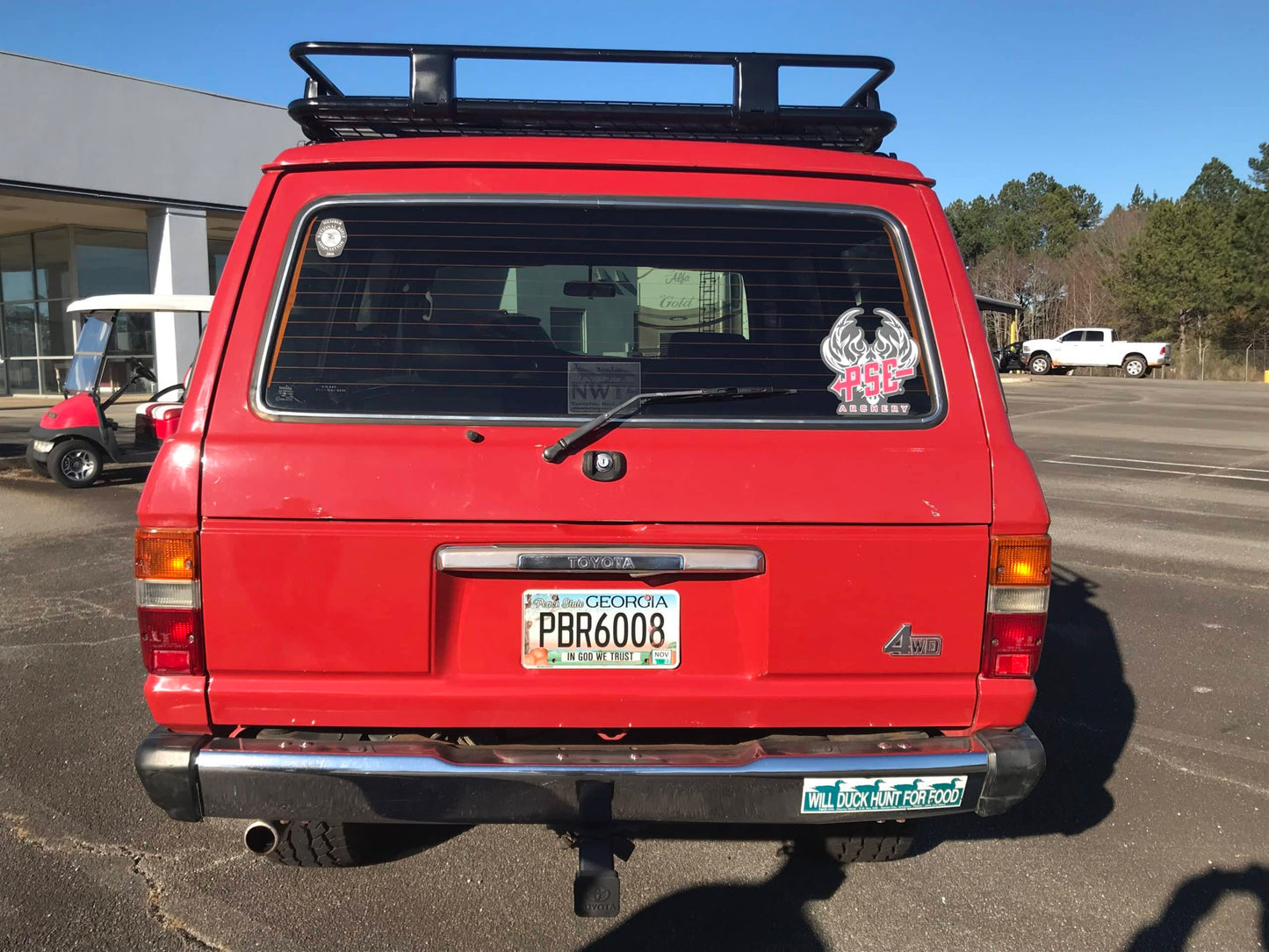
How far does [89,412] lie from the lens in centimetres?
1087

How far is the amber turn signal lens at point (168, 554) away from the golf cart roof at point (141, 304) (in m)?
9.77

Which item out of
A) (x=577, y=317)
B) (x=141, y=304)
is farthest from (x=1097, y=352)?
(x=577, y=317)

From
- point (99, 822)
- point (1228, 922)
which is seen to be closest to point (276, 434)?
point (99, 822)

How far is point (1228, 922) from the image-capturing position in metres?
2.91

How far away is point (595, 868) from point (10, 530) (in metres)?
8.15

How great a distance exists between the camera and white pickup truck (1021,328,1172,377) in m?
42.4

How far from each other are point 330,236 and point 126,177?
19.3 m

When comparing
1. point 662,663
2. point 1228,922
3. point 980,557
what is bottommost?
point 1228,922

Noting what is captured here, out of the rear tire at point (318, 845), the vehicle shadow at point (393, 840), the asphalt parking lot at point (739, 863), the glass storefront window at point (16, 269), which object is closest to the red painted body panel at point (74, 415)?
the asphalt parking lot at point (739, 863)

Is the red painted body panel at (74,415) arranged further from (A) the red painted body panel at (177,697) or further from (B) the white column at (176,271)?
(A) the red painted body panel at (177,697)

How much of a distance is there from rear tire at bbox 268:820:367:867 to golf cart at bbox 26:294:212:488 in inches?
336

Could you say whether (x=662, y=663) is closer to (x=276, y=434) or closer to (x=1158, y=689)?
(x=276, y=434)

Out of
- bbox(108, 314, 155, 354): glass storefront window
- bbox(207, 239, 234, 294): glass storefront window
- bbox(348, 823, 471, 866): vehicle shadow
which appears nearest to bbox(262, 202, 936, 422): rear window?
bbox(348, 823, 471, 866): vehicle shadow

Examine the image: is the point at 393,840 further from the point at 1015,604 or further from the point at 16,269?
the point at 16,269
